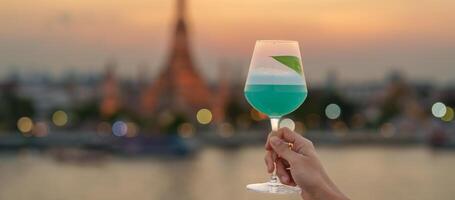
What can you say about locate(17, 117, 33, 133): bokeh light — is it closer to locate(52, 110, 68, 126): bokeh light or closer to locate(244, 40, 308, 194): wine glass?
locate(52, 110, 68, 126): bokeh light

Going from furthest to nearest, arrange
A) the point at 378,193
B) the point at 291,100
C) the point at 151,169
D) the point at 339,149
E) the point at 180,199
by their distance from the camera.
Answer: the point at 339,149, the point at 151,169, the point at 180,199, the point at 378,193, the point at 291,100

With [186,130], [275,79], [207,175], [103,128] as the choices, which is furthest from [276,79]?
[103,128]

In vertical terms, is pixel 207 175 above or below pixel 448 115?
below

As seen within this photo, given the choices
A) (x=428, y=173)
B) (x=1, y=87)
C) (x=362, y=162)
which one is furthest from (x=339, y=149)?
(x=1, y=87)

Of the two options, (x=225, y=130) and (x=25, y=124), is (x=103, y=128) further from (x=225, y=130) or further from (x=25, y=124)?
(x=225, y=130)

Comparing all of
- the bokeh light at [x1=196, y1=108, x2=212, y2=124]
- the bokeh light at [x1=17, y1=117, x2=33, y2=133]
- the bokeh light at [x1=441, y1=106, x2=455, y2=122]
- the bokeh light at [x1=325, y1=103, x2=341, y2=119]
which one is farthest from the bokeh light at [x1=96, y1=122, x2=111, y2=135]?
the bokeh light at [x1=441, y1=106, x2=455, y2=122]

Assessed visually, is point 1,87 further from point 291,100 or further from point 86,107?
point 291,100
